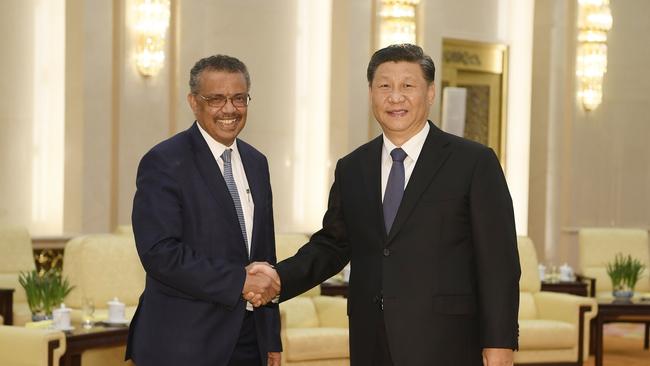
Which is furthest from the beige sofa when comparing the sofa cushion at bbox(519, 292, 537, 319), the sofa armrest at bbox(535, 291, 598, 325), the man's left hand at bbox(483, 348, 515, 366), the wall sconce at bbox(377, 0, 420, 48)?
the wall sconce at bbox(377, 0, 420, 48)

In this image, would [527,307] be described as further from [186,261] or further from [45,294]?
[186,261]

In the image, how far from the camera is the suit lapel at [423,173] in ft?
11.3

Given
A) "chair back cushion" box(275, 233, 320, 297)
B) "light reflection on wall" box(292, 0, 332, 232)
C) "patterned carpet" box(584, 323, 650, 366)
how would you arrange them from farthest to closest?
"light reflection on wall" box(292, 0, 332, 232)
"patterned carpet" box(584, 323, 650, 366)
"chair back cushion" box(275, 233, 320, 297)

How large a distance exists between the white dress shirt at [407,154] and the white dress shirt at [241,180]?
1.35 feet

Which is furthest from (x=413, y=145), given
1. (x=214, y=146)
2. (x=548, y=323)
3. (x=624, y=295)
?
(x=624, y=295)

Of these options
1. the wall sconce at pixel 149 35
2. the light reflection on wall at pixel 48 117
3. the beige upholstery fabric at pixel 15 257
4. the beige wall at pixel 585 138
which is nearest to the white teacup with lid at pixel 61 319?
the beige upholstery fabric at pixel 15 257

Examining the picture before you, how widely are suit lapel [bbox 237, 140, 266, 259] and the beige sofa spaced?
3406 millimetres

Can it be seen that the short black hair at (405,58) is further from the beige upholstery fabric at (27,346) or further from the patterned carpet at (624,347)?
the patterned carpet at (624,347)

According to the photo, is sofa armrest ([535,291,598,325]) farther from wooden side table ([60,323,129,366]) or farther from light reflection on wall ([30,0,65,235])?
light reflection on wall ([30,0,65,235])

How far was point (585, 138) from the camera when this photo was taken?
1254cm

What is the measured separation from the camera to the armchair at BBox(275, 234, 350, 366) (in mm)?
7125

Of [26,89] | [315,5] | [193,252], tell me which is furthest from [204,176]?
[315,5]

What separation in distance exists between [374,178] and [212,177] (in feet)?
1.64

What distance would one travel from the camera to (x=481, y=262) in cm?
339
